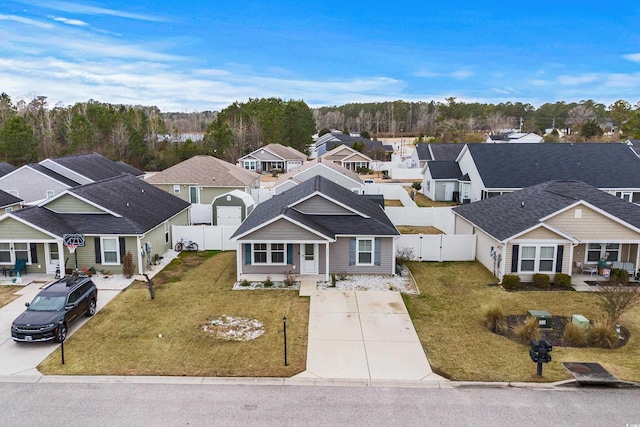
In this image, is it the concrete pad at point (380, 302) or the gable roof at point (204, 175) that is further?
the gable roof at point (204, 175)

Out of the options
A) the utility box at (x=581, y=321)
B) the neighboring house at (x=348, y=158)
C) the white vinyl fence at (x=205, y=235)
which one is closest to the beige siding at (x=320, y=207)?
the white vinyl fence at (x=205, y=235)

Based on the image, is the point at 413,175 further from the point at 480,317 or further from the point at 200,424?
the point at 200,424

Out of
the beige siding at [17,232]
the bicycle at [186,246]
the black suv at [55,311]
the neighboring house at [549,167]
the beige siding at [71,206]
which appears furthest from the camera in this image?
the neighboring house at [549,167]

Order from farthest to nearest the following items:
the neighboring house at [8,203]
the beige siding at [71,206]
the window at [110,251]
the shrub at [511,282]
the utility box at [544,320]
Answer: the neighboring house at [8,203] → the beige siding at [71,206] → the window at [110,251] → the shrub at [511,282] → the utility box at [544,320]

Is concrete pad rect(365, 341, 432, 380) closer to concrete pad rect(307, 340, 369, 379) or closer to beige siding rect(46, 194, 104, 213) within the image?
concrete pad rect(307, 340, 369, 379)

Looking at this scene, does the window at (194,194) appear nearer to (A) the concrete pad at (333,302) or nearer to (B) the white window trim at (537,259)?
(A) the concrete pad at (333,302)

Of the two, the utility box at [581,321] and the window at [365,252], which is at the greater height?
the window at [365,252]

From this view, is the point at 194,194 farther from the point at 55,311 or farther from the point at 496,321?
the point at 496,321
